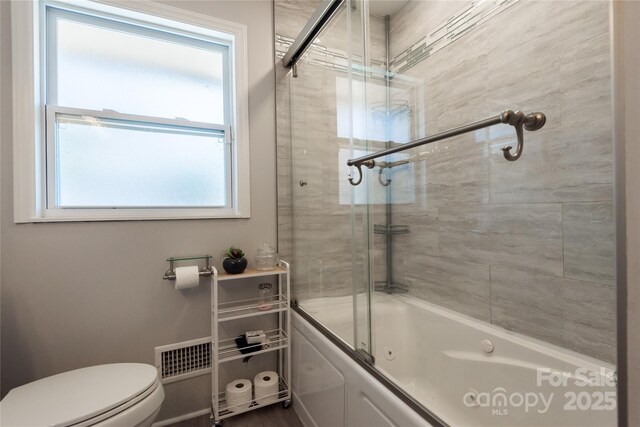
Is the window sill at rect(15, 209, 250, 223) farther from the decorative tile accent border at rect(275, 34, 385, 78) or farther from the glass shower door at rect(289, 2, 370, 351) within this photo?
the decorative tile accent border at rect(275, 34, 385, 78)

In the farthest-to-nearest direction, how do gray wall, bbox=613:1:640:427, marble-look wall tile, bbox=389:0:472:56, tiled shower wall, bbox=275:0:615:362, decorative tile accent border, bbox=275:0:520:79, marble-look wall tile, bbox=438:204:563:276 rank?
1. marble-look wall tile, bbox=389:0:472:56
2. decorative tile accent border, bbox=275:0:520:79
3. marble-look wall tile, bbox=438:204:563:276
4. tiled shower wall, bbox=275:0:615:362
5. gray wall, bbox=613:1:640:427

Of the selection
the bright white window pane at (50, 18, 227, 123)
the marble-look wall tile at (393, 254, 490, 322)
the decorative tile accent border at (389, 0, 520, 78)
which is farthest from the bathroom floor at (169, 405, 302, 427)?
the decorative tile accent border at (389, 0, 520, 78)

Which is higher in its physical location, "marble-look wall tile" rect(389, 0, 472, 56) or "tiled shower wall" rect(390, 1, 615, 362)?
"marble-look wall tile" rect(389, 0, 472, 56)

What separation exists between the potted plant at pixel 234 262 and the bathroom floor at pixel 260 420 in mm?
775

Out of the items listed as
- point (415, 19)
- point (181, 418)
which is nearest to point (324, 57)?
point (415, 19)

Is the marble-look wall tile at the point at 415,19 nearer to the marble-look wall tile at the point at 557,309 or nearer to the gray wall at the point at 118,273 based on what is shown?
the gray wall at the point at 118,273

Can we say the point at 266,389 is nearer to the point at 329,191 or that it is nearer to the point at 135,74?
the point at 329,191

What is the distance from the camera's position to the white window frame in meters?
1.31

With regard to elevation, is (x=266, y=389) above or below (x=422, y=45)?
below

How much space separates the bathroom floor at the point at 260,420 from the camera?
60.0 inches

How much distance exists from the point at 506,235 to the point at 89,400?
5.81ft

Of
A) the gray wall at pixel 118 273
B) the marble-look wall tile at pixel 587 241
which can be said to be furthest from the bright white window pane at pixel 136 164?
the marble-look wall tile at pixel 587 241

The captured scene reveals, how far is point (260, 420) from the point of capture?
61.1 inches

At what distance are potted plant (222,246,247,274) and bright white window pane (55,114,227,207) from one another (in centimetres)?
34
